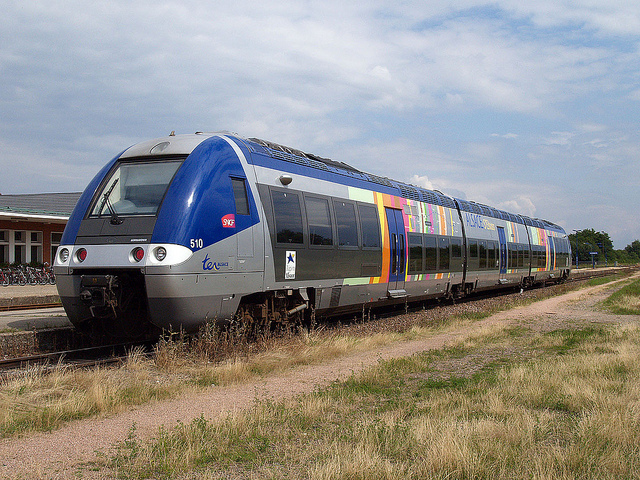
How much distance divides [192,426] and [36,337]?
20.0ft

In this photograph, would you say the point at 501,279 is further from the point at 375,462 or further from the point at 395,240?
the point at 375,462

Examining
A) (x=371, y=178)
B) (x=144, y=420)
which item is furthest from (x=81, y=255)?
(x=371, y=178)

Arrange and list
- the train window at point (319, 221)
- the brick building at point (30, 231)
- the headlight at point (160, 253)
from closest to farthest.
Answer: the headlight at point (160, 253) → the train window at point (319, 221) → the brick building at point (30, 231)

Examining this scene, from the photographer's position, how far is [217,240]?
928 centimetres

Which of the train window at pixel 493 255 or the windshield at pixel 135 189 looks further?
the train window at pixel 493 255

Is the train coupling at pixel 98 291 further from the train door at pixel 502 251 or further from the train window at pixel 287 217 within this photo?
the train door at pixel 502 251

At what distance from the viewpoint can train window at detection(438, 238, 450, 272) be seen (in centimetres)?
1869

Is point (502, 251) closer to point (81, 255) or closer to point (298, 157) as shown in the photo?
point (298, 157)

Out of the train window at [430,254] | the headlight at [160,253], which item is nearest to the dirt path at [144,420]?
the headlight at [160,253]

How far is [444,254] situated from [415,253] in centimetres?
268

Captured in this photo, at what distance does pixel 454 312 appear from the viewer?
719 inches

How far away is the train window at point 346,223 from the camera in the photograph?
12.8 metres

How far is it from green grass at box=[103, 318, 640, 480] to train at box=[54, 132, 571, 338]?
9.40ft

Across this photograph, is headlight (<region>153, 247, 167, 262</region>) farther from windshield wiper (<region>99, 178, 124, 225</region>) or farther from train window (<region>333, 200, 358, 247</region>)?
train window (<region>333, 200, 358, 247</region>)
